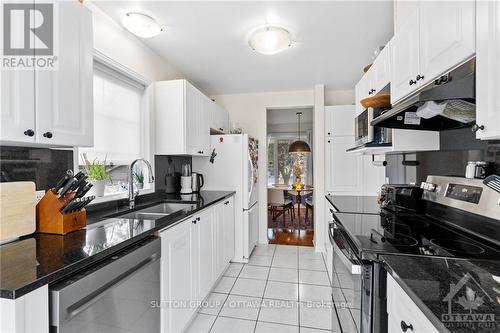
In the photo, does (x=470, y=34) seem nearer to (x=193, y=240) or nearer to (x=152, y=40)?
(x=193, y=240)

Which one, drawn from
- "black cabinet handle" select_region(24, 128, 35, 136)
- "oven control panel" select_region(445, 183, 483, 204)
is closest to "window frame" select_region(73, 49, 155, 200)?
"black cabinet handle" select_region(24, 128, 35, 136)

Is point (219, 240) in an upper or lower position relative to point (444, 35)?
lower

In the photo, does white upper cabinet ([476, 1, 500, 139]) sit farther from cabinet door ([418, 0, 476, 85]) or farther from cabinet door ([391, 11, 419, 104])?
cabinet door ([391, 11, 419, 104])

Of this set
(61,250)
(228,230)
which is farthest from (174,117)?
(61,250)

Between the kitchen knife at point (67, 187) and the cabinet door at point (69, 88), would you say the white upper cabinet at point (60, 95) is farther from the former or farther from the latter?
the kitchen knife at point (67, 187)

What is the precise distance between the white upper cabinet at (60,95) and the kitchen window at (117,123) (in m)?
0.58

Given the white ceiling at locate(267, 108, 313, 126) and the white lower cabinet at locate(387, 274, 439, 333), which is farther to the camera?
the white ceiling at locate(267, 108, 313, 126)

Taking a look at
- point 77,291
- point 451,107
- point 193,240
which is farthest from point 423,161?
point 77,291

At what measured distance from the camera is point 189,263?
1.90 meters

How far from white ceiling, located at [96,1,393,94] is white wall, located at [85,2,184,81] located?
0.07 meters

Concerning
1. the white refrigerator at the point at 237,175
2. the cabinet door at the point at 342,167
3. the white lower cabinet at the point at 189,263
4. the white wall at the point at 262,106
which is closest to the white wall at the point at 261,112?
the white wall at the point at 262,106

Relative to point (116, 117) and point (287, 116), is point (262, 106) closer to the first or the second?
point (287, 116)

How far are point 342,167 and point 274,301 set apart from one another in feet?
7.07

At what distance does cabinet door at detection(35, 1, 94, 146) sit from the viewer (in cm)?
119
